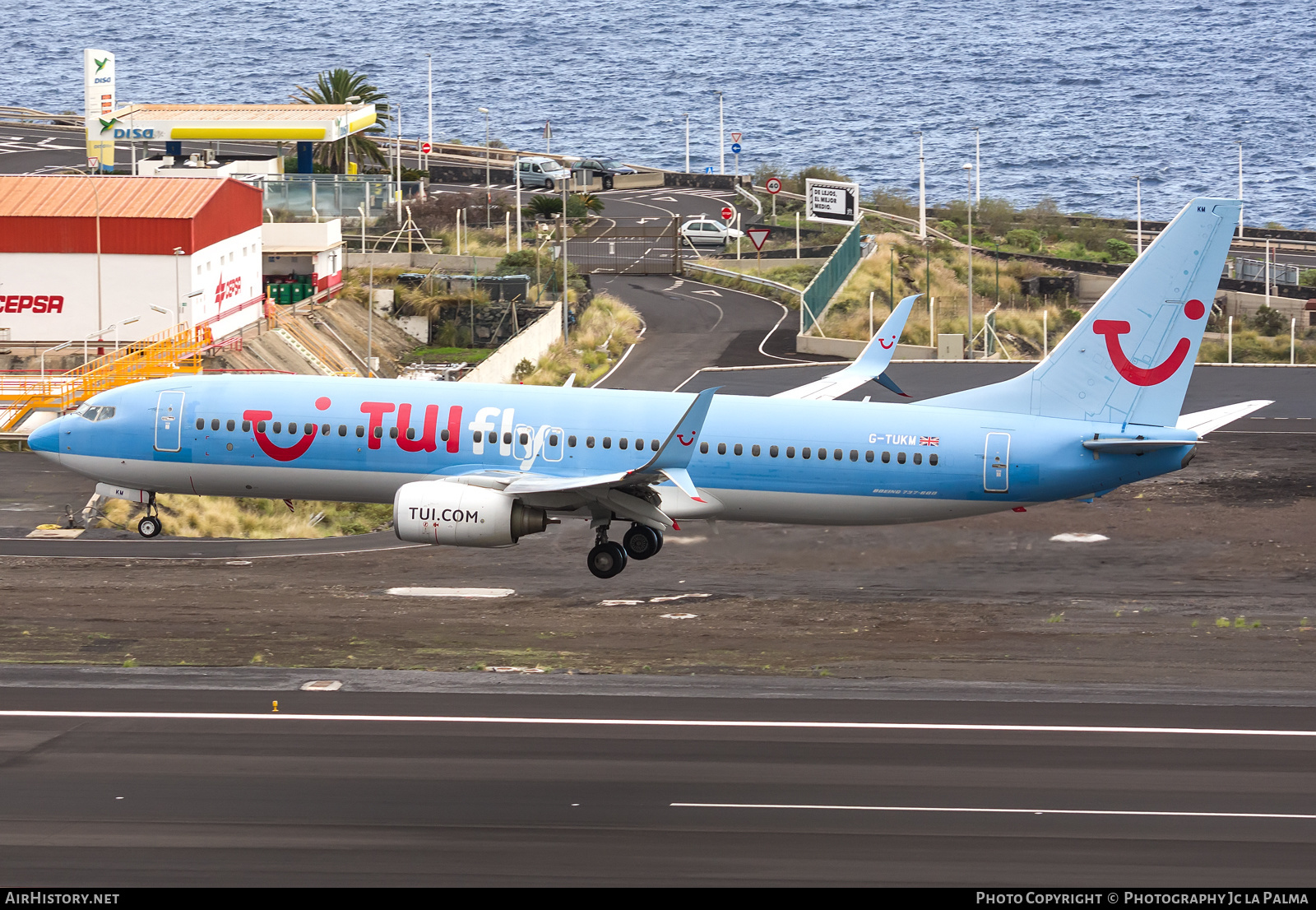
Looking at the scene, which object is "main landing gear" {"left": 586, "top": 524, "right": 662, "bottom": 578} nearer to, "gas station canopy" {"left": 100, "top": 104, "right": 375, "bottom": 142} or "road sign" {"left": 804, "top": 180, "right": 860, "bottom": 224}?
"gas station canopy" {"left": 100, "top": 104, "right": 375, "bottom": 142}

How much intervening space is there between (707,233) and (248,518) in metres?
68.1

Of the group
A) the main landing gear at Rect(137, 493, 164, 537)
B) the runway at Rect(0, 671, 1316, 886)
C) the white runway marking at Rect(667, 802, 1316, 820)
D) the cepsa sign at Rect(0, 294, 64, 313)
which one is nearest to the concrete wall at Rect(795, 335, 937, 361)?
the cepsa sign at Rect(0, 294, 64, 313)

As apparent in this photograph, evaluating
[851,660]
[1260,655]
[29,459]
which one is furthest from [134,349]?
[1260,655]

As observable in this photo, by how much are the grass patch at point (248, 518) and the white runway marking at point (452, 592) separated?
7.05 m

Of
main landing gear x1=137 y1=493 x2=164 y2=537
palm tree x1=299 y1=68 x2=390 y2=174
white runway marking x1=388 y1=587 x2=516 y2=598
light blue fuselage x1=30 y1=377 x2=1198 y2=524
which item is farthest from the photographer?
palm tree x1=299 y1=68 x2=390 y2=174

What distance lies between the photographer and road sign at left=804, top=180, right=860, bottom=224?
363ft

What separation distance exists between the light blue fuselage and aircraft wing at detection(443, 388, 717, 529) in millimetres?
627

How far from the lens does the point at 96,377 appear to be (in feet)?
183

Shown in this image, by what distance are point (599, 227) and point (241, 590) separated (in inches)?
3053

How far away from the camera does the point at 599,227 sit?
370ft

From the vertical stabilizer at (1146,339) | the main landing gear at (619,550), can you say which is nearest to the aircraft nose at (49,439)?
→ the main landing gear at (619,550)

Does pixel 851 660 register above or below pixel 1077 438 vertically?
below

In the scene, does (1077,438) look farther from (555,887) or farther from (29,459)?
(29,459)

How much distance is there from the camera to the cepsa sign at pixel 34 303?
198ft
